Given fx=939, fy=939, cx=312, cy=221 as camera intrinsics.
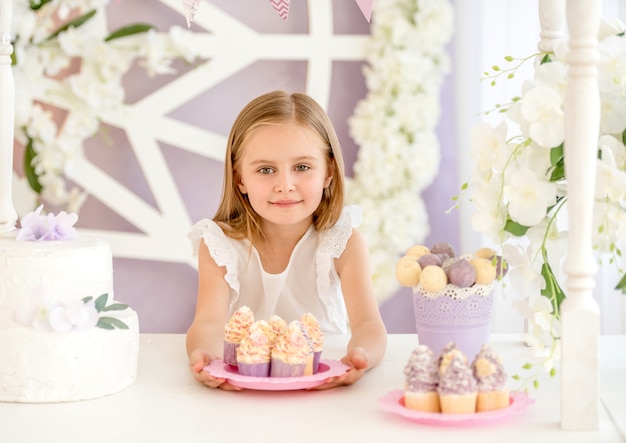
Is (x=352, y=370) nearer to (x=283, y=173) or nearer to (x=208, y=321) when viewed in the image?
(x=208, y=321)

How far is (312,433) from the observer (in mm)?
1148

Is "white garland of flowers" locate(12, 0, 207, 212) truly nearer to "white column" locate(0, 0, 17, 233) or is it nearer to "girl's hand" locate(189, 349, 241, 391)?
"white column" locate(0, 0, 17, 233)

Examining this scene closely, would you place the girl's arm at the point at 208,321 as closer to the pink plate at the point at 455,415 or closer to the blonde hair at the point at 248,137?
the blonde hair at the point at 248,137

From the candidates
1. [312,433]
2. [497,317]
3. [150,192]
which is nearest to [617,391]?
[312,433]

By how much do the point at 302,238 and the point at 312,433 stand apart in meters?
0.93

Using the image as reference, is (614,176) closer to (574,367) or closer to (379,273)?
(574,367)

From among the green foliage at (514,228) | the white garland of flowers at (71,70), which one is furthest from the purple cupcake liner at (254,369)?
the white garland of flowers at (71,70)

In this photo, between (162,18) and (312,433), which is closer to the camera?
(312,433)

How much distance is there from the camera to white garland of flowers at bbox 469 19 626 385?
1206 millimetres

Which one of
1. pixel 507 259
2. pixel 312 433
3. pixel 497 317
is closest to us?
pixel 312 433

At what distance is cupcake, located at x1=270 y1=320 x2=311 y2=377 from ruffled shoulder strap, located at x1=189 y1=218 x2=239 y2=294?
0.57 meters

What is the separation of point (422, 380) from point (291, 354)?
0.77ft

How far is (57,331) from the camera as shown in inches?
51.9

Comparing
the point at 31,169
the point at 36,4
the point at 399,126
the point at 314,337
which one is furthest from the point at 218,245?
the point at 36,4
